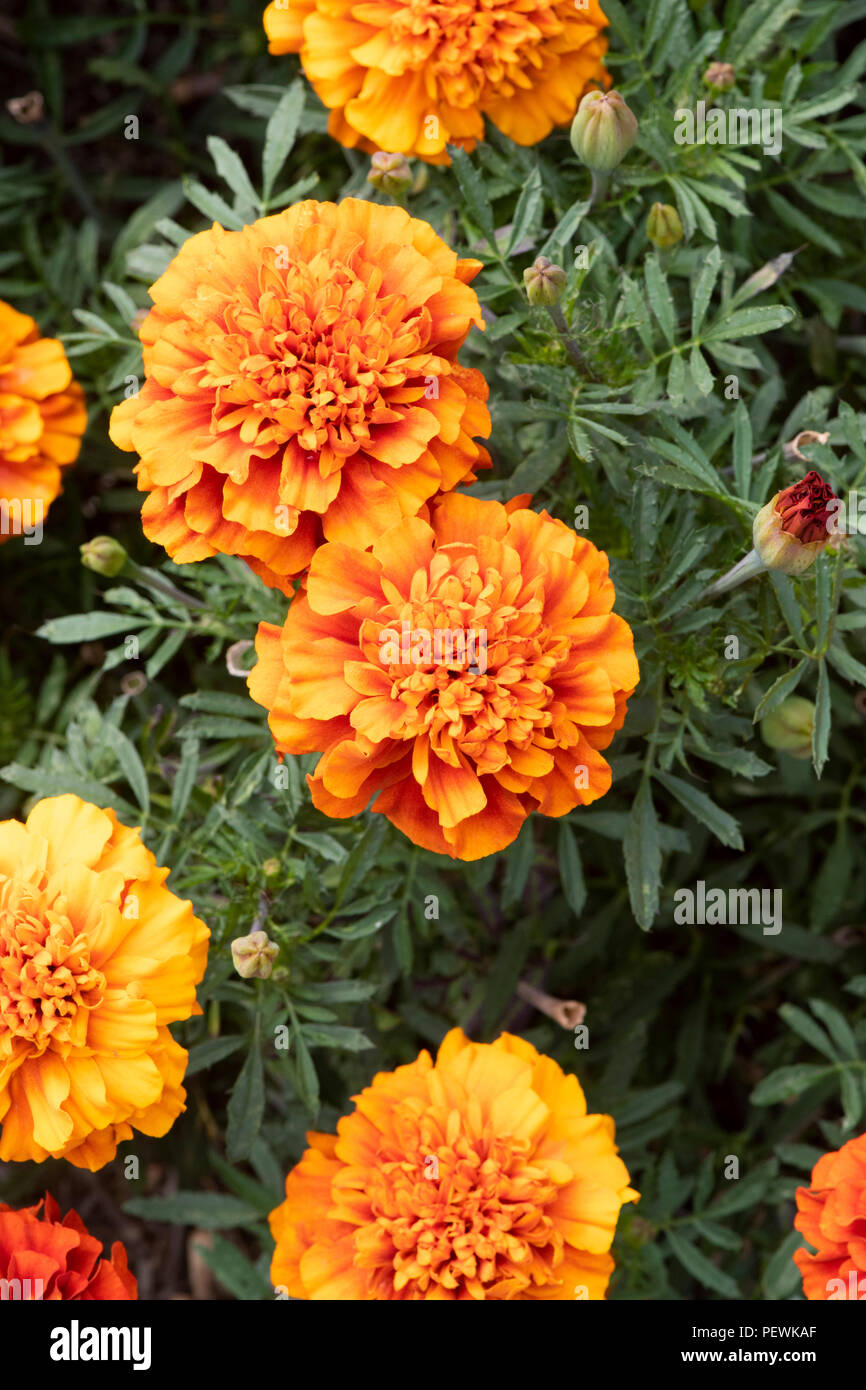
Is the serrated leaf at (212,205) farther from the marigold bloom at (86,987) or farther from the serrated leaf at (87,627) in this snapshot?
the marigold bloom at (86,987)

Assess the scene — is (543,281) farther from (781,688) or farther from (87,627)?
(87,627)

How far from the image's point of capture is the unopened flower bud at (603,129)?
4.16 ft

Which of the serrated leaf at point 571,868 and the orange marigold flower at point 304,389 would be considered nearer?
the orange marigold flower at point 304,389

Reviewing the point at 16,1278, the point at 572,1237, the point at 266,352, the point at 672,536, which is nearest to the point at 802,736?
the point at 672,536

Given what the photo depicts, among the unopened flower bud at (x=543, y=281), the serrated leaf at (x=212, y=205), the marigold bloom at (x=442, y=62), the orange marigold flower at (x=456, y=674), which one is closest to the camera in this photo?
the orange marigold flower at (x=456, y=674)

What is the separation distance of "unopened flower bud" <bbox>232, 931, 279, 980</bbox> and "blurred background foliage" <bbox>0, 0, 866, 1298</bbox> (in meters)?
0.14

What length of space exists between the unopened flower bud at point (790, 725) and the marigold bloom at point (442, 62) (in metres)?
0.68

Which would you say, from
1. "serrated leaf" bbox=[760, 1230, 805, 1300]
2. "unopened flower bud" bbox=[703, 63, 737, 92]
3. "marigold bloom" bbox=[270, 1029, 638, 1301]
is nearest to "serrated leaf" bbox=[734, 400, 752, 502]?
"unopened flower bud" bbox=[703, 63, 737, 92]

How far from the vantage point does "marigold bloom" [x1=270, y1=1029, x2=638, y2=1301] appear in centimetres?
Result: 125

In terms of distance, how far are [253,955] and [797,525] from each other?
0.64 meters

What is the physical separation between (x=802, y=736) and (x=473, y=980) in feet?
1.98

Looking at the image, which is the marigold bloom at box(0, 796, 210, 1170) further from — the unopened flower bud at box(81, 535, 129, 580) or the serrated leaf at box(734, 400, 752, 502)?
the serrated leaf at box(734, 400, 752, 502)

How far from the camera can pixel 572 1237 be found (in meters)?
1.28


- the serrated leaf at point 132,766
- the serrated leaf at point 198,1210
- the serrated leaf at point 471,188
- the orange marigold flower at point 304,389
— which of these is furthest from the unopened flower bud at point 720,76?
the serrated leaf at point 198,1210
